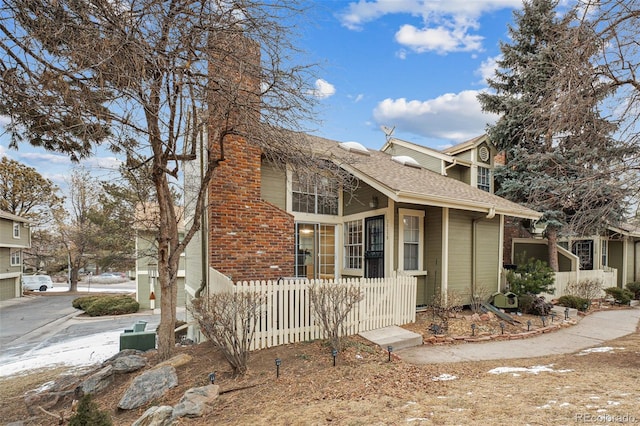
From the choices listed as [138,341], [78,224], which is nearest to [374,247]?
[138,341]

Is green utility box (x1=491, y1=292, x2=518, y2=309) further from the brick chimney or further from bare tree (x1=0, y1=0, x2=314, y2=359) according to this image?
bare tree (x1=0, y1=0, x2=314, y2=359)

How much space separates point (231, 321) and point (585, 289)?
12.6m

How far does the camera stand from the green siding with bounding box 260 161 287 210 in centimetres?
889

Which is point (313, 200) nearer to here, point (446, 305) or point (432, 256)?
point (432, 256)

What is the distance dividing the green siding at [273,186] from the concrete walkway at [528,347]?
4903 millimetres

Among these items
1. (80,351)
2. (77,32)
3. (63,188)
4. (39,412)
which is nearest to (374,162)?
(77,32)

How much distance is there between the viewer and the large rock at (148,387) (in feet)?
15.7

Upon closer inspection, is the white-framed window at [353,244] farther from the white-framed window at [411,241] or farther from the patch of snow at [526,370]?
the patch of snow at [526,370]

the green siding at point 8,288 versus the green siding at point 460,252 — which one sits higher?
the green siding at point 460,252

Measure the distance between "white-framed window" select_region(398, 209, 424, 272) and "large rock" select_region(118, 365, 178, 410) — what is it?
18.5 ft

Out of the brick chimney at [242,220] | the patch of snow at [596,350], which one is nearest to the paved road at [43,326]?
the brick chimney at [242,220]

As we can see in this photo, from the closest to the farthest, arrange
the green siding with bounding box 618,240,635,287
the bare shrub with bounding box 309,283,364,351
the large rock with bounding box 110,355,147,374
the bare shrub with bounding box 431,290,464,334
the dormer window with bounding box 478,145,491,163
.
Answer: the bare shrub with bounding box 309,283,364,351 → the large rock with bounding box 110,355,147,374 → the bare shrub with bounding box 431,290,464,334 → the dormer window with bounding box 478,145,491,163 → the green siding with bounding box 618,240,635,287

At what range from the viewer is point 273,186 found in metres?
9.05

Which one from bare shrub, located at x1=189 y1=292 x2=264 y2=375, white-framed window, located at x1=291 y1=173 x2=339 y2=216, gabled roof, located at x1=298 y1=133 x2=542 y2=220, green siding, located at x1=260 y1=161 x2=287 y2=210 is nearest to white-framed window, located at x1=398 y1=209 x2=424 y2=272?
gabled roof, located at x1=298 y1=133 x2=542 y2=220
